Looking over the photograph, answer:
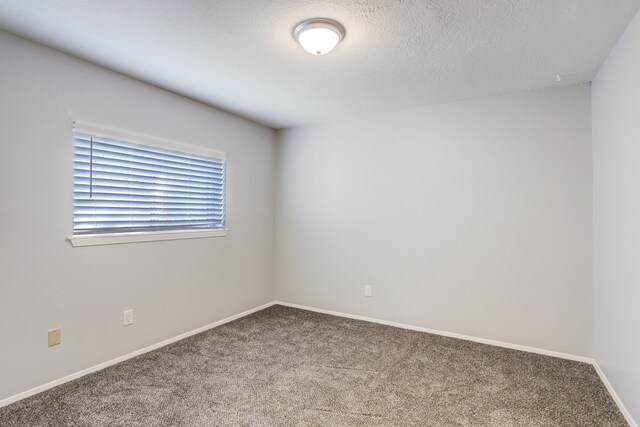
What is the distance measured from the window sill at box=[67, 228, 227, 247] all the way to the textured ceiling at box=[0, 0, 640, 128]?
1287 mm

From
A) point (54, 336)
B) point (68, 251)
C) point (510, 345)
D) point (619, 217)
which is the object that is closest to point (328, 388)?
point (510, 345)

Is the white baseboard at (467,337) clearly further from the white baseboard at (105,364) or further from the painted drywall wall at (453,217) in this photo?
the white baseboard at (105,364)

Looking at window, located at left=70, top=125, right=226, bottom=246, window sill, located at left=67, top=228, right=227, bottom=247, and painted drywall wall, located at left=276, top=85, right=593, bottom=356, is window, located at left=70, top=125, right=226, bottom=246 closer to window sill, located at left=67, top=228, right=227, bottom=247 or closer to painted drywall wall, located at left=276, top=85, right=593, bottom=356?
window sill, located at left=67, top=228, right=227, bottom=247

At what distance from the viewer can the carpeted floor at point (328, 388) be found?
194 cm

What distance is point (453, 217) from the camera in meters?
3.26

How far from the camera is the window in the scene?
97.7 inches

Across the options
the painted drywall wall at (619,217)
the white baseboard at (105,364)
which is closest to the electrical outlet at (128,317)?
the white baseboard at (105,364)

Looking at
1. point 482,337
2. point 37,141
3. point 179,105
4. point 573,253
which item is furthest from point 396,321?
point 37,141

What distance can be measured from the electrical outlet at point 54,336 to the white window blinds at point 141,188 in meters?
0.68

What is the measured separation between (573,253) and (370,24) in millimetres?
2420

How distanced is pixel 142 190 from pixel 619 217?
3477mm

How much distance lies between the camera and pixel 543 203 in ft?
9.40

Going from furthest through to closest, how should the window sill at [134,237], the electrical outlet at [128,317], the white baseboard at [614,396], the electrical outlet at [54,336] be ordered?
the electrical outlet at [128,317] → the window sill at [134,237] → the electrical outlet at [54,336] → the white baseboard at [614,396]

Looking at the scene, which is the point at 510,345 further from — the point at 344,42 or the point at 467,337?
the point at 344,42
